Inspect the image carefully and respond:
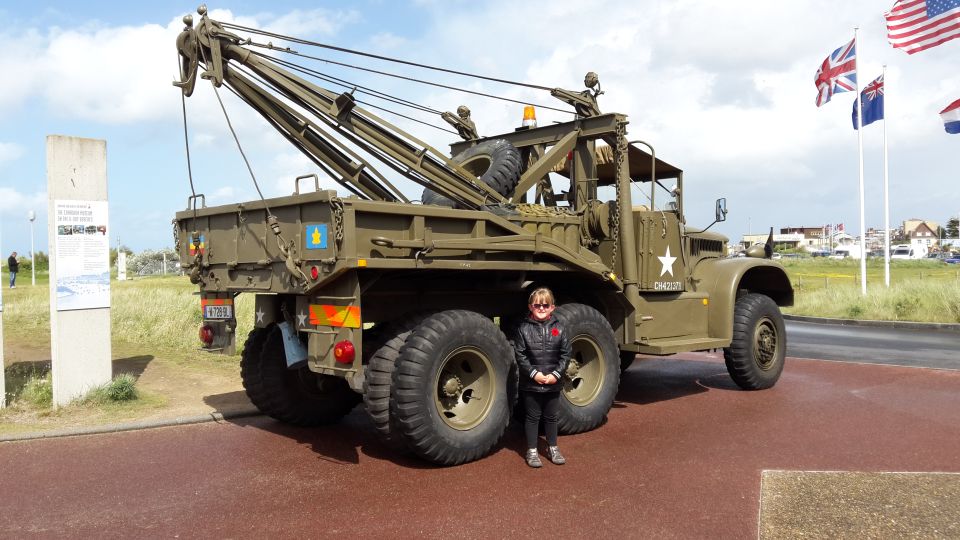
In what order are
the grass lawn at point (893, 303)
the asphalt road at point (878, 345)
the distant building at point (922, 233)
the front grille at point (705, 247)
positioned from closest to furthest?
the front grille at point (705, 247) → the asphalt road at point (878, 345) → the grass lawn at point (893, 303) → the distant building at point (922, 233)

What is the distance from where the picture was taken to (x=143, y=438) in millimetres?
6559

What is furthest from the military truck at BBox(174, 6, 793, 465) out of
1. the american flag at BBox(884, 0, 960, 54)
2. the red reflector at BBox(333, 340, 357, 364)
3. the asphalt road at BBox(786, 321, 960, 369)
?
the american flag at BBox(884, 0, 960, 54)

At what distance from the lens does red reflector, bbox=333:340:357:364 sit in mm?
5223

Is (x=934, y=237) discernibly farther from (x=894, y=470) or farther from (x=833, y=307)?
(x=894, y=470)

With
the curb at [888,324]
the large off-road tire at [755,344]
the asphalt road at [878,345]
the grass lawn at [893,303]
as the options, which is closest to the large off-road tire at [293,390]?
the large off-road tire at [755,344]

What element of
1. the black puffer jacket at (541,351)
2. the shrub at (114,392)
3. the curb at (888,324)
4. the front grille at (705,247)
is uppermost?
the front grille at (705,247)

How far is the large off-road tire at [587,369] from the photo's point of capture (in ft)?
21.5

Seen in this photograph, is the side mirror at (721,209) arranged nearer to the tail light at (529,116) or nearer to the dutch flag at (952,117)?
the tail light at (529,116)

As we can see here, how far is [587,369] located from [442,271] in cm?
183

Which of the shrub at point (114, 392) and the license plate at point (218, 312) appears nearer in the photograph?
the license plate at point (218, 312)

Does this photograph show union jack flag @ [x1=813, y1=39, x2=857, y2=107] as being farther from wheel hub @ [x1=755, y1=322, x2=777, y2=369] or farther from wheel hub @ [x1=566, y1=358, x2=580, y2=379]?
wheel hub @ [x1=566, y1=358, x2=580, y2=379]

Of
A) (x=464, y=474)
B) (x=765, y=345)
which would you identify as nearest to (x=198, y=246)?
(x=464, y=474)

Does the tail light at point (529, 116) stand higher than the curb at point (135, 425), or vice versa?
the tail light at point (529, 116)

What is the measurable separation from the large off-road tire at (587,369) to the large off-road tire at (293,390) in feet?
6.83
